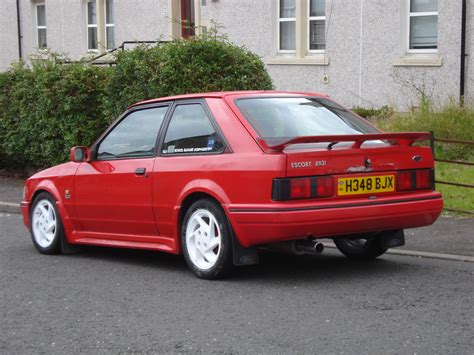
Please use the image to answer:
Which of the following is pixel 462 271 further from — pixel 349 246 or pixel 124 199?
pixel 124 199

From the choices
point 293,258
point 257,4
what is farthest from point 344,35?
point 293,258

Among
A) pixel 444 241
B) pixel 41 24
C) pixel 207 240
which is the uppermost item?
pixel 41 24

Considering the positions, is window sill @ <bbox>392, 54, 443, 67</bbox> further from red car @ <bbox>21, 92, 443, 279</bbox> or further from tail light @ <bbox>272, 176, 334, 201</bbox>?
tail light @ <bbox>272, 176, 334, 201</bbox>

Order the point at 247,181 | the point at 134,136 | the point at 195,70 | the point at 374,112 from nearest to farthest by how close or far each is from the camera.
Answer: the point at 247,181 < the point at 134,136 < the point at 195,70 < the point at 374,112

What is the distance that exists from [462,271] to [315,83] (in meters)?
12.3

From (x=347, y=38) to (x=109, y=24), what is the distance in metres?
9.52

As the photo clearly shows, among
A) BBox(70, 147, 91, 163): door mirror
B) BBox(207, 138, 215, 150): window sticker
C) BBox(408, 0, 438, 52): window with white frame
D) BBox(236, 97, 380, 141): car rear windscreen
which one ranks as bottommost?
BBox(70, 147, 91, 163): door mirror

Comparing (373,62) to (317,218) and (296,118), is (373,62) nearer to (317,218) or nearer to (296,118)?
(296,118)

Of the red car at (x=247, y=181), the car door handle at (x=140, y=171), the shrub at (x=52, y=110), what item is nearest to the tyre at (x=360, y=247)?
the red car at (x=247, y=181)

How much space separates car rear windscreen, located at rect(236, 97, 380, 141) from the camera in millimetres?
7594

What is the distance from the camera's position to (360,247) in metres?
8.47

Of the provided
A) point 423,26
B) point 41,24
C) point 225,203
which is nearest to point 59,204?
point 225,203

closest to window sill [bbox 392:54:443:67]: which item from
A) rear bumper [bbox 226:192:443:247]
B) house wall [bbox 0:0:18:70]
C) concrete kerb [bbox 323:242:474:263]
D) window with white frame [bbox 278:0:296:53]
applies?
window with white frame [bbox 278:0:296:53]

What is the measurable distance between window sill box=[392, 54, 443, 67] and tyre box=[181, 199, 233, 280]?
426 inches
